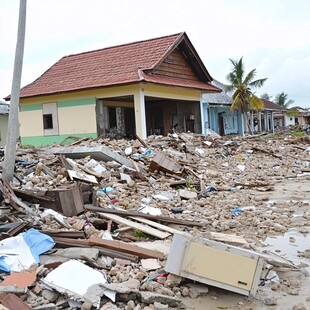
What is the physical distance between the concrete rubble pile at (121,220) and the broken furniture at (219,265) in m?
0.24

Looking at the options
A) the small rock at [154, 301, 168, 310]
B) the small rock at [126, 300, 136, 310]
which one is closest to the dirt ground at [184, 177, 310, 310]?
the small rock at [154, 301, 168, 310]

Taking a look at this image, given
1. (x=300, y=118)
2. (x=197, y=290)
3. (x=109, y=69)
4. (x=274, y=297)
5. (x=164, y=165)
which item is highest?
(x=109, y=69)

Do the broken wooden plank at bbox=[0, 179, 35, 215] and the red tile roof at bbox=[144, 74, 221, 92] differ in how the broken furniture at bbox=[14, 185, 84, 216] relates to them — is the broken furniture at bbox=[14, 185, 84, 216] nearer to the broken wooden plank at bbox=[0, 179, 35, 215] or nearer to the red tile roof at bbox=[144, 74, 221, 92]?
the broken wooden plank at bbox=[0, 179, 35, 215]

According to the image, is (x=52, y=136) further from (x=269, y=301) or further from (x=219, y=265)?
(x=269, y=301)

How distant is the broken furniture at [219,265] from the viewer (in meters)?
4.27

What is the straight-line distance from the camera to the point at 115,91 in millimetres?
18641

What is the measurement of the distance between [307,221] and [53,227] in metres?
4.32

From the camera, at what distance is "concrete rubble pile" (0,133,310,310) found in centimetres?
435

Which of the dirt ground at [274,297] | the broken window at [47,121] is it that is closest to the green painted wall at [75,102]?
the broken window at [47,121]

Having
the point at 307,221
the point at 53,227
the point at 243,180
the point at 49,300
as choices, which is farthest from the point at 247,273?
the point at 243,180

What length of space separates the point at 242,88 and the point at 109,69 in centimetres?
1739

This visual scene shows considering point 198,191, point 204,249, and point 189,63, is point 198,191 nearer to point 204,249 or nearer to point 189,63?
point 204,249

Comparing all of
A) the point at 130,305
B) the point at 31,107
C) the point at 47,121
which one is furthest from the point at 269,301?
the point at 31,107

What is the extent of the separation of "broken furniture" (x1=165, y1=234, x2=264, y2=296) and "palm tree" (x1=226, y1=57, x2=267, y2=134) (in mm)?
28588
